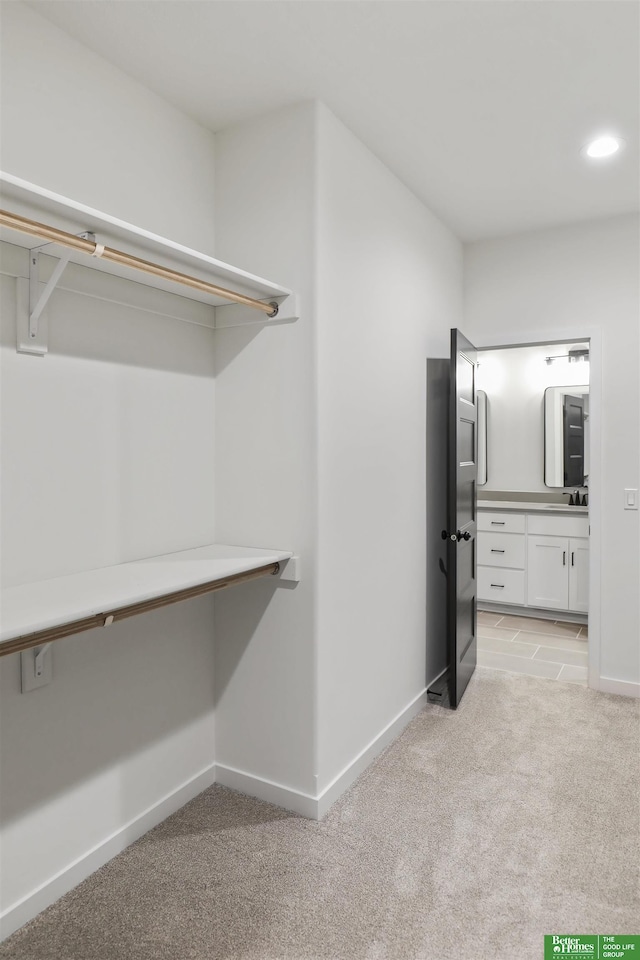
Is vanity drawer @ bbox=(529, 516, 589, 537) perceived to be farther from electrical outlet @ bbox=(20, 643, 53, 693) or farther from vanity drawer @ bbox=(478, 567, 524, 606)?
electrical outlet @ bbox=(20, 643, 53, 693)

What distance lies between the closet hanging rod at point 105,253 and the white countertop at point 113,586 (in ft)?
2.81

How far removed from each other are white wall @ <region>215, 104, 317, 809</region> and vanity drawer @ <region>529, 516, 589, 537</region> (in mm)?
3095

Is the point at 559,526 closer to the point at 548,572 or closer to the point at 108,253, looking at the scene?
the point at 548,572

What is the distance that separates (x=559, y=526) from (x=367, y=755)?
281 cm

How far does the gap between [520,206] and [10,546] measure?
2.86 meters

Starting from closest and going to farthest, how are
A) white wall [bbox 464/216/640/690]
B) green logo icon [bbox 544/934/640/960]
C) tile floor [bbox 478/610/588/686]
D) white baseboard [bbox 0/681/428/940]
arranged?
green logo icon [bbox 544/934/640/960], white baseboard [bbox 0/681/428/940], white wall [bbox 464/216/640/690], tile floor [bbox 478/610/588/686]

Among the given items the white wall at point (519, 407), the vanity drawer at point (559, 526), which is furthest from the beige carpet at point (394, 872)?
the white wall at point (519, 407)

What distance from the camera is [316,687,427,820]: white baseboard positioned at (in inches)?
88.6

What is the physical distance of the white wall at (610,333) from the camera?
327 centimetres

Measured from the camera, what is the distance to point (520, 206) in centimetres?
315

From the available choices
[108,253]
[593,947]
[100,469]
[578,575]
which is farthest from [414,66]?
[578,575]

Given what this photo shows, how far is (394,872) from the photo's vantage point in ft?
6.27

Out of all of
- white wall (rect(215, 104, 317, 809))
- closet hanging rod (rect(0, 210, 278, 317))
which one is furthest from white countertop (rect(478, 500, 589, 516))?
closet hanging rod (rect(0, 210, 278, 317))

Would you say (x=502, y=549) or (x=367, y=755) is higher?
(x=502, y=549)
